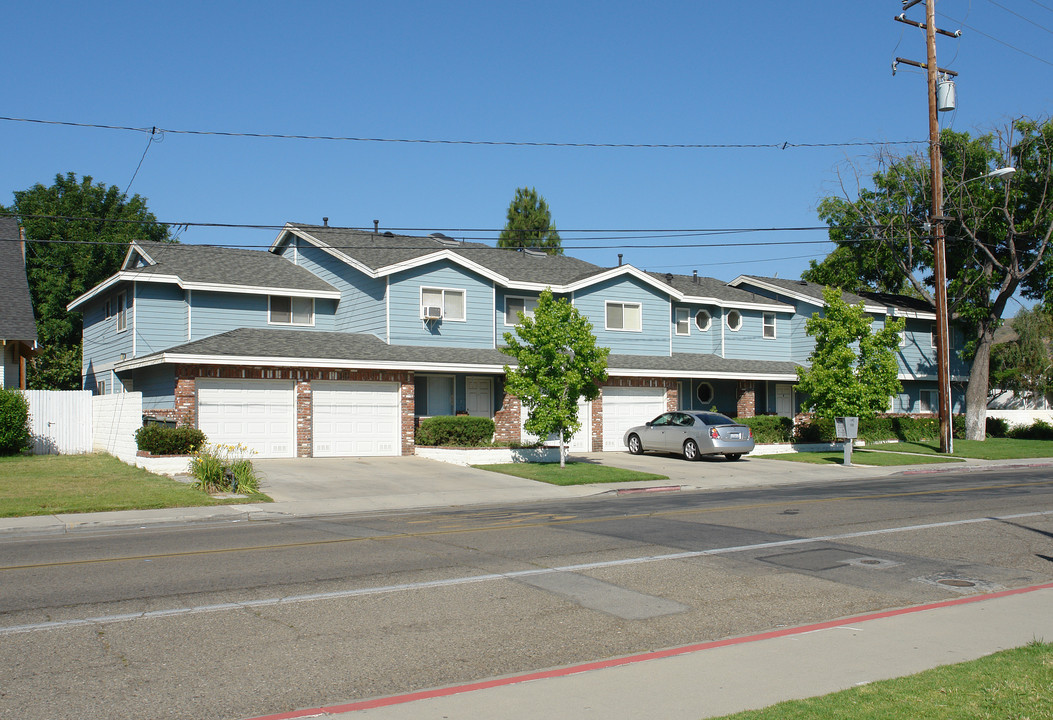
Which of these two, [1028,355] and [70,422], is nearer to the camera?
[70,422]

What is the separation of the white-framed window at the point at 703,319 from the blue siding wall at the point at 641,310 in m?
2.97

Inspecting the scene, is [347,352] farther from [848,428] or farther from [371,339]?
[848,428]

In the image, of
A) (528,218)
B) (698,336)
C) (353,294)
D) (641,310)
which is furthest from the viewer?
(528,218)

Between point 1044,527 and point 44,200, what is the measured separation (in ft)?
165

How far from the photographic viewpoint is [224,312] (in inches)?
1148

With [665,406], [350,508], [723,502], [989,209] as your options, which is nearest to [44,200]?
[665,406]

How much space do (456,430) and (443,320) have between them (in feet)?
15.3

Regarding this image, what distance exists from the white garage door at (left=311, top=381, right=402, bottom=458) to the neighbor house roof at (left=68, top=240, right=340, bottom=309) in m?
4.95

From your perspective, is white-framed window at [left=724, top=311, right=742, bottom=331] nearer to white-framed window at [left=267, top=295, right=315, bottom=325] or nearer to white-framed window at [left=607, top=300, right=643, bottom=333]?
white-framed window at [left=607, top=300, right=643, bottom=333]

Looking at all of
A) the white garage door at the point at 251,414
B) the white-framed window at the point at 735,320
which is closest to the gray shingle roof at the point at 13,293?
the white garage door at the point at 251,414

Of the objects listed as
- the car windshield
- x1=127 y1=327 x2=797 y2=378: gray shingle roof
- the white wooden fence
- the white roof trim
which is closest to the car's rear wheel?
the car windshield

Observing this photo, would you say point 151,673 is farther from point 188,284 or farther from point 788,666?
point 188,284

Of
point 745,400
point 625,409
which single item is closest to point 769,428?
point 745,400

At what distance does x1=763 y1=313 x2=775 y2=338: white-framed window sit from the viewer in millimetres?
40219
